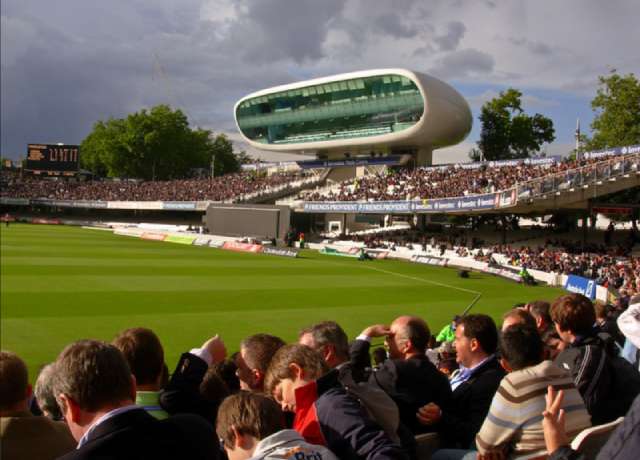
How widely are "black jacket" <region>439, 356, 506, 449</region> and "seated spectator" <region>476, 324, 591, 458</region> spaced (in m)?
0.70

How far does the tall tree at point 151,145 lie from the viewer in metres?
88.8

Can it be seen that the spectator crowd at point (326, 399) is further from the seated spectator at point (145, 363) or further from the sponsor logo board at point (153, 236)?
the sponsor logo board at point (153, 236)

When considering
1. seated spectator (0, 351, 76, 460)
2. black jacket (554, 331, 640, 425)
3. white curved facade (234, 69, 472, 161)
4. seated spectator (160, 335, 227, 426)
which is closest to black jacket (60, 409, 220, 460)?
seated spectator (0, 351, 76, 460)

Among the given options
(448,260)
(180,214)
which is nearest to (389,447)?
(448,260)

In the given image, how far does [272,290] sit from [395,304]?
4743 mm

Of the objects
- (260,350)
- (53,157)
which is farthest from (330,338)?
(53,157)

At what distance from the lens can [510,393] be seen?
3250 millimetres

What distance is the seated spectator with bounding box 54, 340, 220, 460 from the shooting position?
7.58 ft

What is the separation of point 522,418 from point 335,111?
60.3 meters

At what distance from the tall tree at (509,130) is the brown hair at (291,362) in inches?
2571

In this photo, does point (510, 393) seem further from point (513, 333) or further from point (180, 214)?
point (180, 214)

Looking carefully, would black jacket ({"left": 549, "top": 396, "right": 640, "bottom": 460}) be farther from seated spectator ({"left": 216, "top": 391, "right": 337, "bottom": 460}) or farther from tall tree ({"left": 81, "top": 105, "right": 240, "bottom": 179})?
tall tree ({"left": 81, "top": 105, "right": 240, "bottom": 179})

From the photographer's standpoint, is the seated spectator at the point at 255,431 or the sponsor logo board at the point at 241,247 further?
the sponsor logo board at the point at 241,247

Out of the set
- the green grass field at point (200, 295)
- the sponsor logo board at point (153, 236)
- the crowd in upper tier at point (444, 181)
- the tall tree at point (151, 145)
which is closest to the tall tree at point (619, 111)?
the crowd in upper tier at point (444, 181)
